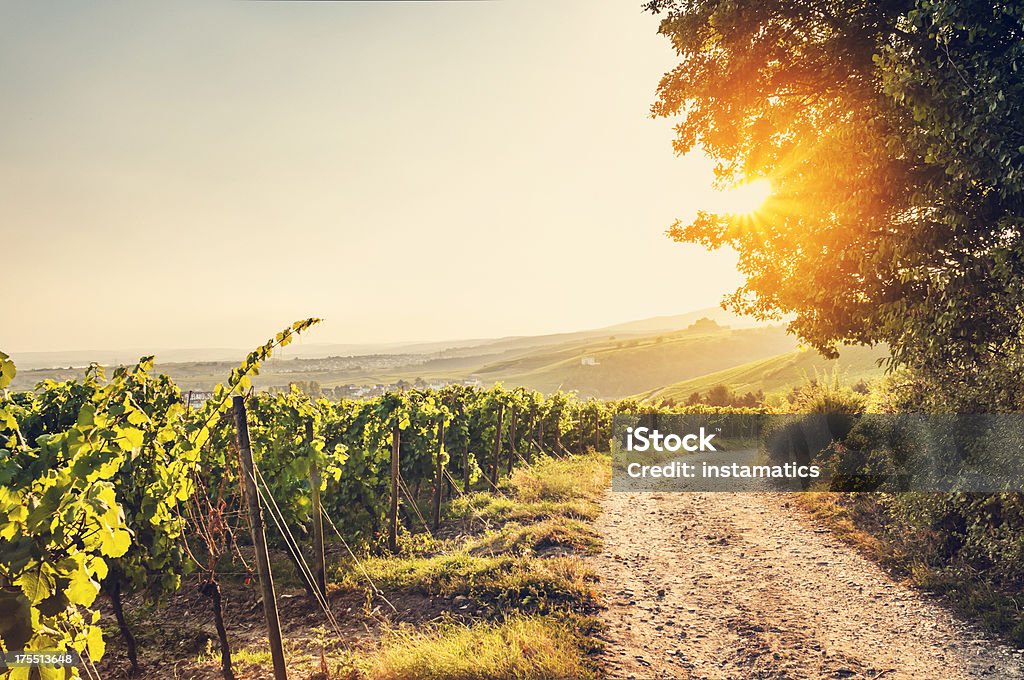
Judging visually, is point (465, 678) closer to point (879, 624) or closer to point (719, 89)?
point (879, 624)

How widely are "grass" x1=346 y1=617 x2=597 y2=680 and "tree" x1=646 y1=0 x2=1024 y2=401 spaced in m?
5.94

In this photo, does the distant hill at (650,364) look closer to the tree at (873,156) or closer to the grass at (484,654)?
the tree at (873,156)

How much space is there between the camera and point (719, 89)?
371 inches

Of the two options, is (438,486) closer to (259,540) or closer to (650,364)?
(259,540)

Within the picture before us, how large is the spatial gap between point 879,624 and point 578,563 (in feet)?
13.3

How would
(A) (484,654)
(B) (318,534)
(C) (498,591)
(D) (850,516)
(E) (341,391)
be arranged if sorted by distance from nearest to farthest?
(A) (484,654)
(C) (498,591)
(B) (318,534)
(D) (850,516)
(E) (341,391)

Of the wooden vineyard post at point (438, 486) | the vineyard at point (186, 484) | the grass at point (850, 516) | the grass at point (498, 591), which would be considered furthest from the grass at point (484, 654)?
the grass at point (850, 516)

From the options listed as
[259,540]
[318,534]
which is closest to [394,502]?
[318,534]

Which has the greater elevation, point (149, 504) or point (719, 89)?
point (719, 89)

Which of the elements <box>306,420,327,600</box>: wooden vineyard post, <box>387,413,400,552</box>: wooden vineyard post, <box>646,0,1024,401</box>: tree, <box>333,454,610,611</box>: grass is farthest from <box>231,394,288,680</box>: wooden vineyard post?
<box>646,0,1024,401</box>: tree

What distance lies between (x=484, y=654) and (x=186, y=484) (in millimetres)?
3470

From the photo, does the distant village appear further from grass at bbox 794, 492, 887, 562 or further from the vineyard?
grass at bbox 794, 492, 887, 562

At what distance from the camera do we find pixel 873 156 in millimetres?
7430

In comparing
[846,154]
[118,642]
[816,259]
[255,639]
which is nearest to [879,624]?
[816,259]
